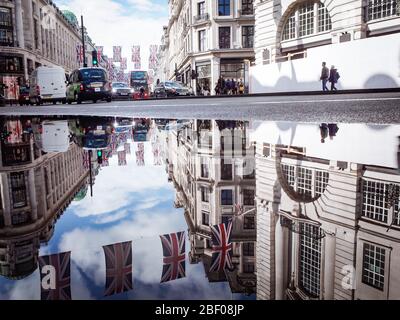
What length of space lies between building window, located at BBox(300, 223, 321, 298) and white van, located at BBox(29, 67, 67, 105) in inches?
1082

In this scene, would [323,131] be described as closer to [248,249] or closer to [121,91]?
[248,249]

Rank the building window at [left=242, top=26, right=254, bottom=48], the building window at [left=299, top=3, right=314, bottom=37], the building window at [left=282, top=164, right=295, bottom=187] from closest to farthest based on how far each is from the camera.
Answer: the building window at [left=282, top=164, right=295, bottom=187]
the building window at [left=299, top=3, right=314, bottom=37]
the building window at [left=242, top=26, right=254, bottom=48]

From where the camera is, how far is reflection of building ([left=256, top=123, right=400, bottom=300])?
4.45ft

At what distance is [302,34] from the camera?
2483 cm

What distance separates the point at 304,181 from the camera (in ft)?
9.55

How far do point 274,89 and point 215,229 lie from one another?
24.7 meters

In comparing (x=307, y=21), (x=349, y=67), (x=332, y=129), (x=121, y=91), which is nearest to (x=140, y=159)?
(x=332, y=129)

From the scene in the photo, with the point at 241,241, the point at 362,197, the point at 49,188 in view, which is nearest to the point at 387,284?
the point at 241,241

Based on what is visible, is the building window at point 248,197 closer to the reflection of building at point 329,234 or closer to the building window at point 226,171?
the reflection of building at point 329,234

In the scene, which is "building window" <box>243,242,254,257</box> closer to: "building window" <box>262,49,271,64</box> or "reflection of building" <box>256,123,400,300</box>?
"reflection of building" <box>256,123,400,300</box>

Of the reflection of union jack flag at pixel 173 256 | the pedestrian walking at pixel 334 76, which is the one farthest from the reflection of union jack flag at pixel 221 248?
the pedestrian walking at pixel 334 76

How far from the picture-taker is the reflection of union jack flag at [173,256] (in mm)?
1384

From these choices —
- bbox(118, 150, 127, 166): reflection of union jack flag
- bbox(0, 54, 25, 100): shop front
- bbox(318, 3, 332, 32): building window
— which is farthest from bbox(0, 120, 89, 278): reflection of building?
bbox(0, 54, 25, 100): shop front
